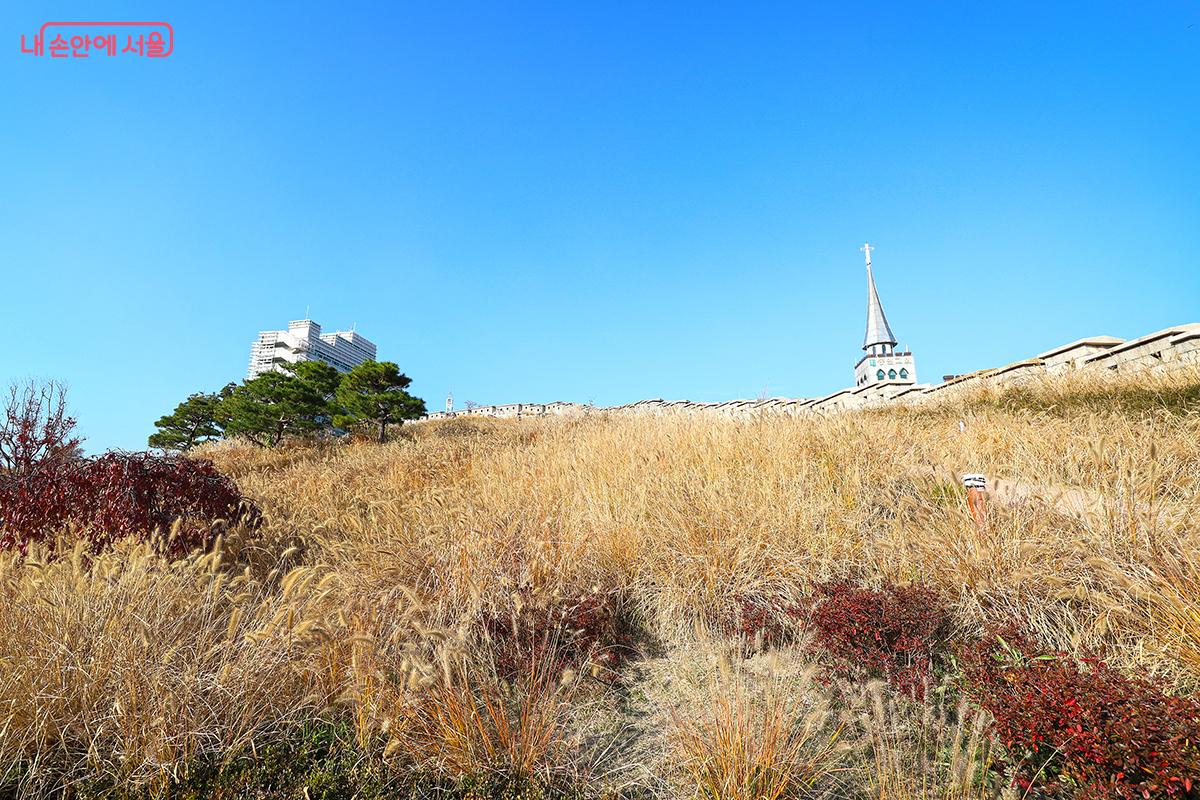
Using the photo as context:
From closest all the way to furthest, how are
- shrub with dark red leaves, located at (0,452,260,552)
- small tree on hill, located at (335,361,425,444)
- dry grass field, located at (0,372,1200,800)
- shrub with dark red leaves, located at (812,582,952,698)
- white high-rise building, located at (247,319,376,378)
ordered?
dry grass field, located at (0,372,1200,800) → shrub with dark red leaves, located at (812,582,952,698) → shrub with dark red leaves, located at (0,452,260,552) → small tree on hill, located at (335,361,425,444) → white high-rise building, located at (247,319,376,378)

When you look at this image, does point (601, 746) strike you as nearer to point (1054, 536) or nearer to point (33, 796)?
point (33, 796)

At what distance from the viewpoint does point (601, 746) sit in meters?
2.29

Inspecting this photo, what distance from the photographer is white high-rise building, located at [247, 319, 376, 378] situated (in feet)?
283

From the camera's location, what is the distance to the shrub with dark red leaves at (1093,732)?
5.43 feet

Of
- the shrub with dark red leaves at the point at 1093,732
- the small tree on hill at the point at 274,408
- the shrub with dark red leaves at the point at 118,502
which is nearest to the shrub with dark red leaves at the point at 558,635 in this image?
the shrub with dark red leaves at the point at 1093,732

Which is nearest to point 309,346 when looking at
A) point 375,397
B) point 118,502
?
point 375,397

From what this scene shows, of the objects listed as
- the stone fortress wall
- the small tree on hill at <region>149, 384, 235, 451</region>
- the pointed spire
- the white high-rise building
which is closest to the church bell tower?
the pointed spire

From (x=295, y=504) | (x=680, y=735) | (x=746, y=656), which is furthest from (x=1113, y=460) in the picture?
(x=295, y=504)

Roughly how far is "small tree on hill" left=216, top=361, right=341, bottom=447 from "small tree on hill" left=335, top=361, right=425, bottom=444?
0.82m

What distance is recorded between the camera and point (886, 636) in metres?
2.65

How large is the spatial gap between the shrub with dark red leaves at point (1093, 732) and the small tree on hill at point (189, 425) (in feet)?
89.1

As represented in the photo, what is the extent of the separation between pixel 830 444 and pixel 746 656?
12.1 ft

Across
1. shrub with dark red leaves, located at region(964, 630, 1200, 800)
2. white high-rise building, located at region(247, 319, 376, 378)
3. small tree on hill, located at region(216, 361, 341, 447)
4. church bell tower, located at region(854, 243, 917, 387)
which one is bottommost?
shrub with dark red leaves, located at region(964, 630, 1200, 800)

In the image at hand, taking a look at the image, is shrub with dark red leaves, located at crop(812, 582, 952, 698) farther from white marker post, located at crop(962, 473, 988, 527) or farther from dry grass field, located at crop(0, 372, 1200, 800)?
white marker post, located at crop(962, 473, 988, 527)
